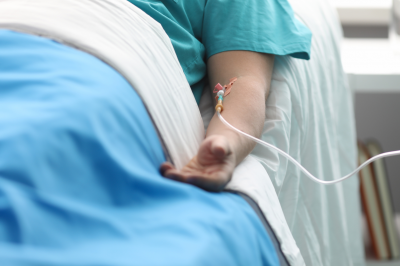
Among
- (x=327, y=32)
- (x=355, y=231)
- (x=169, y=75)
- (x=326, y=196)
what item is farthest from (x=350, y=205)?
(x=169, y=75)

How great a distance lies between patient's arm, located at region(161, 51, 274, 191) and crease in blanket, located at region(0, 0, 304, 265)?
0.03 m

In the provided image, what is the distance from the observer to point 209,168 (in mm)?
482

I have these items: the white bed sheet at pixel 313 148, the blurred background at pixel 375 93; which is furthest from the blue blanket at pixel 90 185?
the blurred background at pixel 375 93

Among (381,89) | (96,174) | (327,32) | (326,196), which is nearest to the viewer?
(96,174)

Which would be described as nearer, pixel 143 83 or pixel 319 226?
pixel 143 83

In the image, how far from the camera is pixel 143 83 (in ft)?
1.63

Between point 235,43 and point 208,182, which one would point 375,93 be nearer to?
point 235,43

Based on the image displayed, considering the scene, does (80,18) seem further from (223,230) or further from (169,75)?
(223,230)

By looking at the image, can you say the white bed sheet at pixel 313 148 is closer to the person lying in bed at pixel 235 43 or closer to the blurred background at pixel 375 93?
the person lying in bed at pixel 235 43

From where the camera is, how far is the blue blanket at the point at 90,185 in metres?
0.31

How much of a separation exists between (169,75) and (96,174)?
22cm

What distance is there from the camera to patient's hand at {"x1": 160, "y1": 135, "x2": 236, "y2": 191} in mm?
457

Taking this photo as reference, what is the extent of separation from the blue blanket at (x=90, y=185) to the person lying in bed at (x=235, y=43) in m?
0.20

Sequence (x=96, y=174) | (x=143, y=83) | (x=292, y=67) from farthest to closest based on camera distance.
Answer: (x=292, y=67) → (x=143, y=83) → (x=96, y=174)
